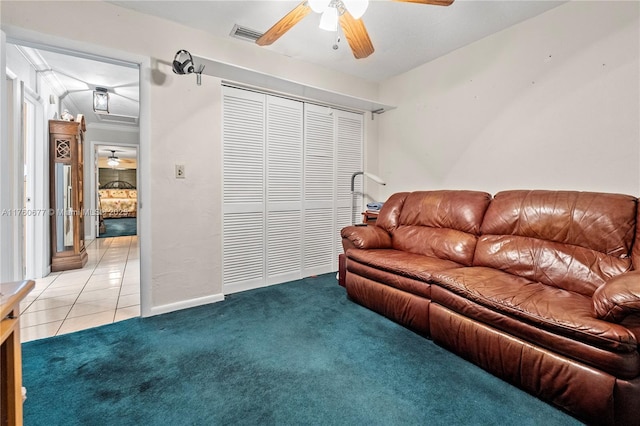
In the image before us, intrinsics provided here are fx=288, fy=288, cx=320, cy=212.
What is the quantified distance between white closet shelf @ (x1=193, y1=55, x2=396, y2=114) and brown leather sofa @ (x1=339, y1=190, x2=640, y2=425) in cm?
143

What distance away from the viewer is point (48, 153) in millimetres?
3656

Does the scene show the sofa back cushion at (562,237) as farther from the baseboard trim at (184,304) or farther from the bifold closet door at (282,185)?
the baseboard trim at (184,304)

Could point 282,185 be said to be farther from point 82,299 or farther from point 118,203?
point 118,203

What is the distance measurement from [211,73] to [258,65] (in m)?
0.50

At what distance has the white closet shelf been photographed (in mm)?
2514

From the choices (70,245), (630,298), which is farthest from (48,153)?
(630,298)

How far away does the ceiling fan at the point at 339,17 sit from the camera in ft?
5.29

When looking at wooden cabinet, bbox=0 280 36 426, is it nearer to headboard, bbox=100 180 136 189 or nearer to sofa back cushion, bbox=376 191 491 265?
sofa back cushion, bbox=376 191 491 265

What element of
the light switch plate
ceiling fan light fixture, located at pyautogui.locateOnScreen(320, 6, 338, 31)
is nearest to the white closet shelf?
the light switch plate

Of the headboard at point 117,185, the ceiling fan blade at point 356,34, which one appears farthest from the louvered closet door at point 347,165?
the headboard at point 117,185

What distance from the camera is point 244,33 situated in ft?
8.50

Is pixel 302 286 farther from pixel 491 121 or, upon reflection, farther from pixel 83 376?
pixel 491 121

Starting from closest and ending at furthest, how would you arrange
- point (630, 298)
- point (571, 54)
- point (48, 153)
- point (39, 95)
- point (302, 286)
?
point (630, 298) < point (571, 54) < point (302, 286) < point (39, 95) < point (48, 153)

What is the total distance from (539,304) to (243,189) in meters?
2.49
